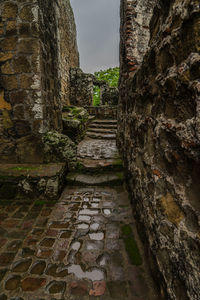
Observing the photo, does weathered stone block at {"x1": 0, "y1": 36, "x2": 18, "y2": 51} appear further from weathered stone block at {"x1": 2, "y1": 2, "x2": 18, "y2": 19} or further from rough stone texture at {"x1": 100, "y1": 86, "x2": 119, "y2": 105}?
rough stone texture at {"x1": 100, "y1": 86, "x2": 119, "y2": 105}

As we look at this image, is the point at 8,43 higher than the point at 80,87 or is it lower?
lower

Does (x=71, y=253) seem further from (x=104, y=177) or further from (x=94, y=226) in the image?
(x=104, y=177)

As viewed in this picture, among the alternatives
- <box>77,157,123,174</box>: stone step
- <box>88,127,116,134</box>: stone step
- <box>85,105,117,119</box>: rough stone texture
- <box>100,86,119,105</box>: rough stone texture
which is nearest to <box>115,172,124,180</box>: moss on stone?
<box>77,157,123,174</box>: stone step

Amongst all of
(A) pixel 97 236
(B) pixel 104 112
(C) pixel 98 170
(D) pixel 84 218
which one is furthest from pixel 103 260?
(B) pixel 104 112

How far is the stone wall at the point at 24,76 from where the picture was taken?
245 centimetres

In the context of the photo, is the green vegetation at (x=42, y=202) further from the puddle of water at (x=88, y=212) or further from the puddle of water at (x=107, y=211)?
the puddle of water at (x=107, y=211)

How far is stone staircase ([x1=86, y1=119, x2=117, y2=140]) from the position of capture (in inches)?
233

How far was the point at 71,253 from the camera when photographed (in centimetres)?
157

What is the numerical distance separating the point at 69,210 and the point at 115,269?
99 cm

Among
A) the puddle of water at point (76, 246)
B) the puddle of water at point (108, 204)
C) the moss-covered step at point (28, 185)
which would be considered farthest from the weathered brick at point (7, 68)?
the puddle of water at point (76, 246)

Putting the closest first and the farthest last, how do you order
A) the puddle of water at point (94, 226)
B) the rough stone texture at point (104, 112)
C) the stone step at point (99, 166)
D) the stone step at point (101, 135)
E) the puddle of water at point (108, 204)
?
the puddle of water at point (94, 226) → the puddle of water at point (108, 204) → the stone step at point (99, 166) → the stone step at point (101, 135) → the rough stone texture at point (104, 112)

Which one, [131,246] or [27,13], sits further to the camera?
[27,13]

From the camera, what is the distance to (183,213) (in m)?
0.87

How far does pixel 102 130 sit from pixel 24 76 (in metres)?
4.28
